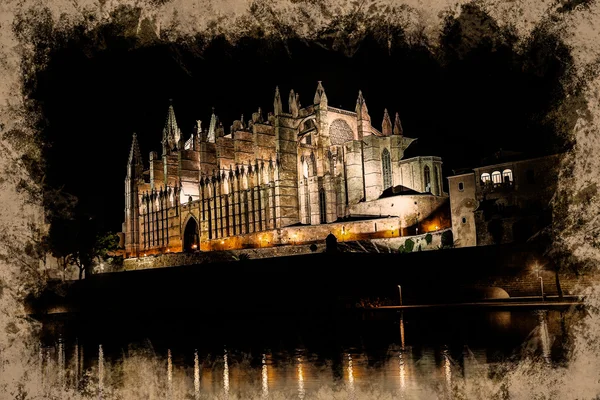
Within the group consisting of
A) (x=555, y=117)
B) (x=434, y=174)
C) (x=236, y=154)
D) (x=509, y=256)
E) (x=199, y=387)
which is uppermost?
(x=236, y=154)

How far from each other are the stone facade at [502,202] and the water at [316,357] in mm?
14760

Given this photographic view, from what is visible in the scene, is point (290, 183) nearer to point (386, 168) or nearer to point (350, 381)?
point (386, 168)

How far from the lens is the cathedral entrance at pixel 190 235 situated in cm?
6881

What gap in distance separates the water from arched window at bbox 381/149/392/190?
32.2 meters

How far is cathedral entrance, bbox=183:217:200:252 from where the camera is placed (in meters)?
68.8

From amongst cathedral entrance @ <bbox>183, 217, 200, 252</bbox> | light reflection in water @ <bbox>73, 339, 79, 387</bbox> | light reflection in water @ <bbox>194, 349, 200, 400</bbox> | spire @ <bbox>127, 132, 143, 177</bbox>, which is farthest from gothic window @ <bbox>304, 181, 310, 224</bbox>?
light reflection in water @ <bbox>194, 349, 200, 400</bbox>

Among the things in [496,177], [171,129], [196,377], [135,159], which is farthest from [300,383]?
[171,129]

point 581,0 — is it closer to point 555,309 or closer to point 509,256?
point 555,309

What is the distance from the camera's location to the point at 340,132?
62.8m

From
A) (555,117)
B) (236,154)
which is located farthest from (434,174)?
(555,117)

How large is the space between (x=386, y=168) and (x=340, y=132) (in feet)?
26.0

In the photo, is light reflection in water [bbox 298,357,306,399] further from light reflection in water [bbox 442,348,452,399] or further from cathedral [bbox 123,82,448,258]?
cathedral [bbox 123,82,448,258]

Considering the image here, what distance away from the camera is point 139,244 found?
7481 centimetres

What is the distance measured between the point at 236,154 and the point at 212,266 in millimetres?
23624
